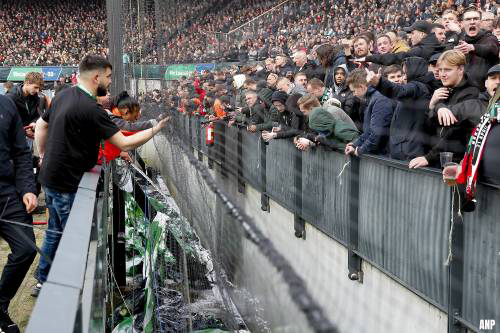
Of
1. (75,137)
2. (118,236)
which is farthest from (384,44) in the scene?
(118,236)

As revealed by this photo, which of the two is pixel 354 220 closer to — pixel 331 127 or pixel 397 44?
pixel 331 127

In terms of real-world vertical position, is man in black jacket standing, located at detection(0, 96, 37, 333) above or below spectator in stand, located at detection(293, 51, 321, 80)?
below

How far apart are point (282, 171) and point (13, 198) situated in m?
3.33

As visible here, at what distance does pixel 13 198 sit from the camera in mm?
3682

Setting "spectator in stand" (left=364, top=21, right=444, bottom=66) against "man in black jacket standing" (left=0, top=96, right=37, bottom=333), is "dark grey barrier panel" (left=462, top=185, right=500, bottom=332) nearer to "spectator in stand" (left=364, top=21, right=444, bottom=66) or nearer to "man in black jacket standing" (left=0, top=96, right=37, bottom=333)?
"spectator in stand" (left=364, top=21, right=444, bottom=66)

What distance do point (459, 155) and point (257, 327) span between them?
2.16 meters

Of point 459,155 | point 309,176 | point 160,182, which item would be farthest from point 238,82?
point 459,155

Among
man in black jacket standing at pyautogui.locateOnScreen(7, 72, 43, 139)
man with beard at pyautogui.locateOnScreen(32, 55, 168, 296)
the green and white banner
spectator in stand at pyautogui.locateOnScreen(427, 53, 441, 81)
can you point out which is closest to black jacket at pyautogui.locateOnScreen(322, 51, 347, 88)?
spectator in stand at pyautogui.locateOnScreen(427, 53, 441, 81)

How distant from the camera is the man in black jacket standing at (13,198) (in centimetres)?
363

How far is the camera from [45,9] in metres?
36.1

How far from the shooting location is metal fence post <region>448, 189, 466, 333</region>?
3.55 meters

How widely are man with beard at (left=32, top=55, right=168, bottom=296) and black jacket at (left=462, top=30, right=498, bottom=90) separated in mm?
1876

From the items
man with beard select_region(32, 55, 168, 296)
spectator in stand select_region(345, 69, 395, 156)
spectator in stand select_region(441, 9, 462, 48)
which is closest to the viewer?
man with beard select_region(32, 55, 168, 296)

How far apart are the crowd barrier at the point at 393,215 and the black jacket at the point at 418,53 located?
71 cm
